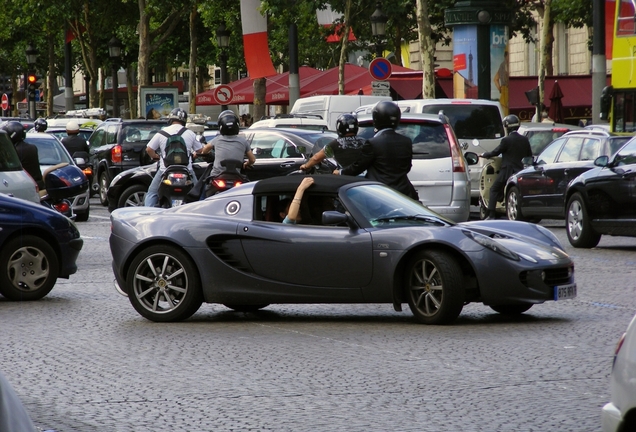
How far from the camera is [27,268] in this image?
12492 mm

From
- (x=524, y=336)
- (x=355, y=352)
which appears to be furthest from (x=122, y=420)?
(x=524, y=336)

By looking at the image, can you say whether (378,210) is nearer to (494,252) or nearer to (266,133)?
(494,252)

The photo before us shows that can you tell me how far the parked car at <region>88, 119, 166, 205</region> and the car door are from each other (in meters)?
5.58

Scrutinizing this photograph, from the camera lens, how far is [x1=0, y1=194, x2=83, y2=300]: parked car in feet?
40.5

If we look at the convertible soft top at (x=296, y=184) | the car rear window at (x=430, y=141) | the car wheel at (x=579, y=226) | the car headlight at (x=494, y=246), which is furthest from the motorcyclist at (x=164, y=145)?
the car headlight at (x=494, y=246)

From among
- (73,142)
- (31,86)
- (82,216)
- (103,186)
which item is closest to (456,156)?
(82,216)

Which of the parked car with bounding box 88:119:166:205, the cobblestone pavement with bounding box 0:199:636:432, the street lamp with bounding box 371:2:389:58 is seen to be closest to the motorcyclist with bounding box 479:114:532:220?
the parked car with bounding box 88:119:166:205

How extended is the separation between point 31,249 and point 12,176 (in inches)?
127

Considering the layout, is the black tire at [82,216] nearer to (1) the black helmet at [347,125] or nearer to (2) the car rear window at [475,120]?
(2) the car rear window at [475,120]

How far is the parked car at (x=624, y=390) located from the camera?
3.92 m

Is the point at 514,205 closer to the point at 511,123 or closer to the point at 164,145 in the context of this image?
the point at 511,123

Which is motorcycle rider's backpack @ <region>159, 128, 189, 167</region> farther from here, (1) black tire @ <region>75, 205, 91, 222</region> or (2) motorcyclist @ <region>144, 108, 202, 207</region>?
(1) black tire @ <region>75, 205, 91, 222</region>

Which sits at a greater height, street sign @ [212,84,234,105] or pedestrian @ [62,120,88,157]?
street sign @ [212,84,234,105]

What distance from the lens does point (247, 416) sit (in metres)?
6.88
